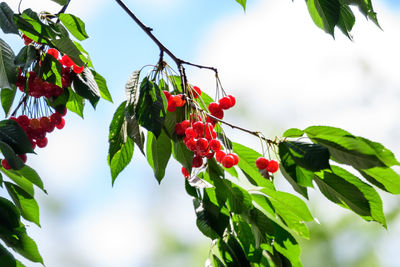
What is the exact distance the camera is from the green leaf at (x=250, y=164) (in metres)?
1.10

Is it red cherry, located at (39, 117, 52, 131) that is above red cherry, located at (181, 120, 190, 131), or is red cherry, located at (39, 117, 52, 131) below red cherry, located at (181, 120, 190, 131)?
above

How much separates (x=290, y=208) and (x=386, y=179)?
0.83 feet

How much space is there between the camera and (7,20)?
99cm

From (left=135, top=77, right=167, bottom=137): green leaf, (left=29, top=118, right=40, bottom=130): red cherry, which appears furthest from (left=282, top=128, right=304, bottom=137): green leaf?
(left=29, top=118, right=40, bottom=130): red cherry

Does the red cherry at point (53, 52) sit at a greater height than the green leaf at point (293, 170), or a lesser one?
greater

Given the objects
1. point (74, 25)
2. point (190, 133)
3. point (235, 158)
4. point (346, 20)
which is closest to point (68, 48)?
point (74, 25)

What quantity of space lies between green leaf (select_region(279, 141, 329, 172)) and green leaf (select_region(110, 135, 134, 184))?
0.38 metres

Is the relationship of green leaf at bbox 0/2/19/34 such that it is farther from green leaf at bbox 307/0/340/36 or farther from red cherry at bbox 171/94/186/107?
green leaf at bbox 307/0/340/36

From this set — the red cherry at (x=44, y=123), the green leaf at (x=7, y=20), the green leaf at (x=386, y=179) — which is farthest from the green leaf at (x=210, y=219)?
the green leaf at (x=7, y=20)

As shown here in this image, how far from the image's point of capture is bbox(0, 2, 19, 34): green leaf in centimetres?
97

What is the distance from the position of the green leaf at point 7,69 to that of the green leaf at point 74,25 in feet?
0.63

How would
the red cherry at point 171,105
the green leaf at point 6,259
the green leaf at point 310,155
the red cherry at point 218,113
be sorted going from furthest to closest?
the red cherry at point 218,113
the red cherry at point 171,105
the green leaf at point 6,259
the green leaf at point 310,155

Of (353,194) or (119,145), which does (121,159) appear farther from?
(353,194)

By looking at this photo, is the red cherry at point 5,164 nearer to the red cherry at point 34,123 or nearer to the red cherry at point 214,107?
the red cherry at point 34,123
